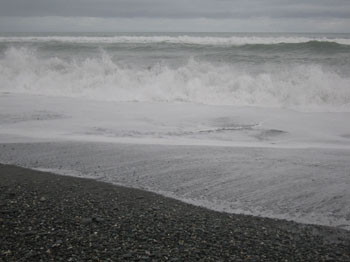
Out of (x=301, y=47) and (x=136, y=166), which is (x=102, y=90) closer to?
(x=136, y=166)

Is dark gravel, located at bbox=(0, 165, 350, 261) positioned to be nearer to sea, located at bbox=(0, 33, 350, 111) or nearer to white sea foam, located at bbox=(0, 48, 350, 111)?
sea, located at bbox=(0, 33, 350, 111)

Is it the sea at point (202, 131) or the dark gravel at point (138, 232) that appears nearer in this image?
the dark gravel at point (138, 232)

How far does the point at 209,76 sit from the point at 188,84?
3.73ft

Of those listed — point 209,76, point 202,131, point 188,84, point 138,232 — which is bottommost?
point 138,232

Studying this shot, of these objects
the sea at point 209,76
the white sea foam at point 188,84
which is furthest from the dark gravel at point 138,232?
the white sea foam at point 188,84

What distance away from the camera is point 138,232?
125 inches

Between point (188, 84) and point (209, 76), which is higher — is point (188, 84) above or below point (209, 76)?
below

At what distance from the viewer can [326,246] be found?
303 centimetres

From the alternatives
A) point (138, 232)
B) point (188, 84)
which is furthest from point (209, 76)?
point (138, 232)

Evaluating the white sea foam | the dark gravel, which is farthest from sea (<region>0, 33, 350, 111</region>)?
the dark gravel

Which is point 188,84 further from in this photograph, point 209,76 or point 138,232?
point 138,232

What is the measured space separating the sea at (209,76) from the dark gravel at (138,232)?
319 inches

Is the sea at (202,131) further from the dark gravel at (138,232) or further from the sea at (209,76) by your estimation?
the dark gravel at (138,232)

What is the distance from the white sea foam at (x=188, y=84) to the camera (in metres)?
11.7
